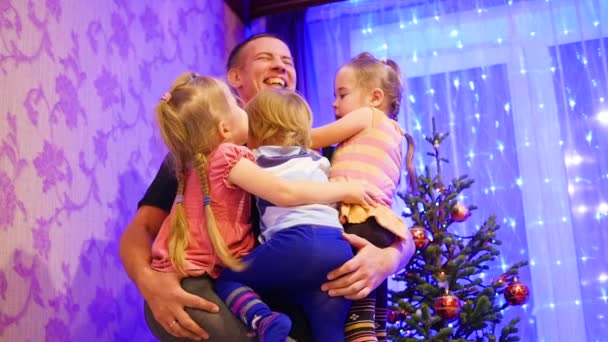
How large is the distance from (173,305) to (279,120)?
59 centimetres

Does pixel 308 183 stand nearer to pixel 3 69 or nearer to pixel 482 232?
pixel 3 69

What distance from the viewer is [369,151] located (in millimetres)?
2104

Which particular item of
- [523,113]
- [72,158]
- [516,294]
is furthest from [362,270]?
[523,113]

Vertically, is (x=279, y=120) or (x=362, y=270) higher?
(x=279, y=120)

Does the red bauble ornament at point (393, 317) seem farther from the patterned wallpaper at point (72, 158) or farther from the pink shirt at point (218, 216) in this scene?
the pink shirt at point (218, 216)

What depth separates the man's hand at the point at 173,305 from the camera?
176cm

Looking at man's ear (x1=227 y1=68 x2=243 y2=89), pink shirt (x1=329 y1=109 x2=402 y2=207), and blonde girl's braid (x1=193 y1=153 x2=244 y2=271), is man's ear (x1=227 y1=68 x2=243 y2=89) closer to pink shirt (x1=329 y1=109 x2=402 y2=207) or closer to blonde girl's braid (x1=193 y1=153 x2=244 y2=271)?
pink shirt (x1=329 y1=109 x2=402 y2=207)

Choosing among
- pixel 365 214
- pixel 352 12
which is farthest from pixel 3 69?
pixel 352 12

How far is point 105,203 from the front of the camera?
2600mm

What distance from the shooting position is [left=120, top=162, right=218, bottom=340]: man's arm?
69.7 inches

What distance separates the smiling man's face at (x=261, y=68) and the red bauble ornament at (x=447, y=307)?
115 cm

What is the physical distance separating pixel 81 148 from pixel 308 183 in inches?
42.1

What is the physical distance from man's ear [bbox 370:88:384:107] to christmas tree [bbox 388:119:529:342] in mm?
964

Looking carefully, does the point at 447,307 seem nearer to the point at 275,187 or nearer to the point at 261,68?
the point at 261,68
